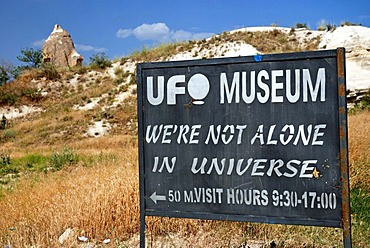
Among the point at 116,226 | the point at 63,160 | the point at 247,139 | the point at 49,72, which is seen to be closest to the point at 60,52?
the point at 49,72

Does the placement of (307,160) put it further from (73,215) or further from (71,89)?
(71,89)

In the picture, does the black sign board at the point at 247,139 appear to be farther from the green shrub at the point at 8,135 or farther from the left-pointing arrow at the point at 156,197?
the green shrub at the point at 8,135

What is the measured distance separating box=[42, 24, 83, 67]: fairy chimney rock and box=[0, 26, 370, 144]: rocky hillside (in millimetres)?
5889

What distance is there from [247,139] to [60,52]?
42.2 m

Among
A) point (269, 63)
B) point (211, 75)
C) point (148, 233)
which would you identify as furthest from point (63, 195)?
point (269, 63)

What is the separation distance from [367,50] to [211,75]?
21690 mm

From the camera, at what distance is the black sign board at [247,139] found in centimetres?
319

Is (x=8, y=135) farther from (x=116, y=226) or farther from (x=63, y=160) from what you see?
(x=116, y=226)

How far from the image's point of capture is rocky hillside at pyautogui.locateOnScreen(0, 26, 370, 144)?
2456cm

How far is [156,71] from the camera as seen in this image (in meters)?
3.72

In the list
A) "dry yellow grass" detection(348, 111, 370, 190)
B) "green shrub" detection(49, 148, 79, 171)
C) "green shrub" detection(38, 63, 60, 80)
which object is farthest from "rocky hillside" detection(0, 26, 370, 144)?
"dry yellow grass" detection(348, 111, 370, 190)

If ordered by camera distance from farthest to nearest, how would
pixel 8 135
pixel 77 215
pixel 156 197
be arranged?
pixel 8 135 < pixel 77 215 < pixel 156 197

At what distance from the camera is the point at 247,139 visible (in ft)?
11.2

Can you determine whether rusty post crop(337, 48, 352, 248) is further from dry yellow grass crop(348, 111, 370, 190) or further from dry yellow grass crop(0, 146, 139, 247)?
dry yellow grass crop(348, 111, 370, 190)
